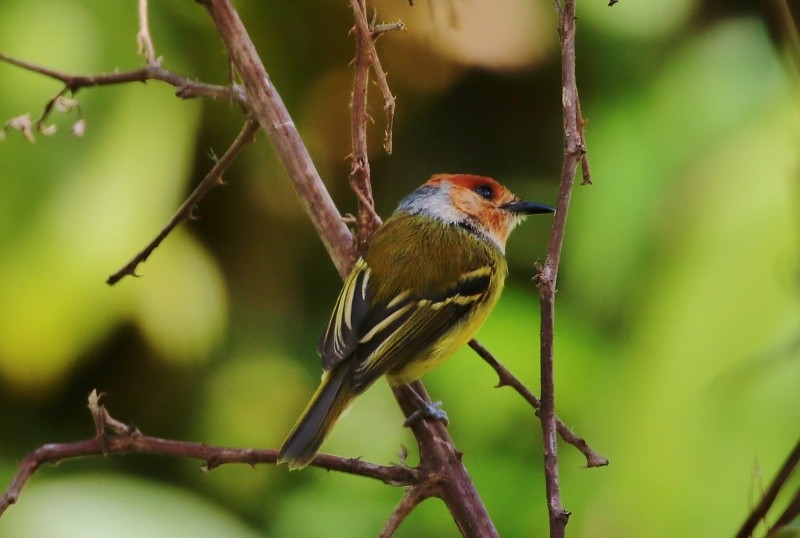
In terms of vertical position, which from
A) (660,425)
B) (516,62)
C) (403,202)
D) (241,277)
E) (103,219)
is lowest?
(660,425)

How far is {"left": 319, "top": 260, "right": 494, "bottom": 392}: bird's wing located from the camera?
112 centimetres

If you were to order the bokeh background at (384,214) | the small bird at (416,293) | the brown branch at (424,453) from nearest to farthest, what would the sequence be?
the brown branch at (424,453)
the small bird at (416,293)
the bokeh background at (384,214)

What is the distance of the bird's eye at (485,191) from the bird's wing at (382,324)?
0.69 feet

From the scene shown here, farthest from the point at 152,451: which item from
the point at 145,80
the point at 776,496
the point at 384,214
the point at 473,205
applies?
the point at 384,214

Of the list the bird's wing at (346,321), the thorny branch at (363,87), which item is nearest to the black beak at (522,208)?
the bird's wing at (346,321)

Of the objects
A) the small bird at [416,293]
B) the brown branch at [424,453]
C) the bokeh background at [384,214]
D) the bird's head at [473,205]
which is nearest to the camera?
the brown branch at [424,453]

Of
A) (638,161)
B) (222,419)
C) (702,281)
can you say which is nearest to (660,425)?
(702,281)

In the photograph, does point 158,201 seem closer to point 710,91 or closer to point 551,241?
point 710,91

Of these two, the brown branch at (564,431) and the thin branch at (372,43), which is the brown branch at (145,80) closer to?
the thin branch at (372,43)

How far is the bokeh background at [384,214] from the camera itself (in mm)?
1712

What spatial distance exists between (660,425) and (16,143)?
125 centimetres

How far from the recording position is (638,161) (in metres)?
1.92

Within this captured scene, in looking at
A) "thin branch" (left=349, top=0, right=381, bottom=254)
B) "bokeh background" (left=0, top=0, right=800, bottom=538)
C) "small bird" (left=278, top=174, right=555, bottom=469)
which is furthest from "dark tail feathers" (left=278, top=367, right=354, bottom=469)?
"bokeh background" (left=0, top=0, right=800, bottom=538)

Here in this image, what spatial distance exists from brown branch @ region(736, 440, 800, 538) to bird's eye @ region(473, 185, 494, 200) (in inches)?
36.0
